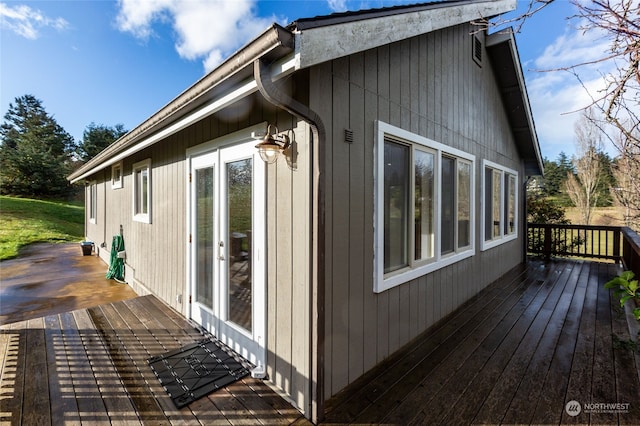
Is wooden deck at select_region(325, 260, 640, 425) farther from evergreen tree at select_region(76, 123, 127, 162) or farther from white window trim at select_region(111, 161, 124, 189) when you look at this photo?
A: evergreen tree at select_region(76, 123, 127, 162)

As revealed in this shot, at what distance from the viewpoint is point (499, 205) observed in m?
6.00

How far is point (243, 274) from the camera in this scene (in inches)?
114

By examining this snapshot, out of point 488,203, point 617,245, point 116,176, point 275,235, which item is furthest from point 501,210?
point 116,176

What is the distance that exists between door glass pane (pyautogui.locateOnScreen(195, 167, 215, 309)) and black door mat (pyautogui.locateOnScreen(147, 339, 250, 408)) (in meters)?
0.54

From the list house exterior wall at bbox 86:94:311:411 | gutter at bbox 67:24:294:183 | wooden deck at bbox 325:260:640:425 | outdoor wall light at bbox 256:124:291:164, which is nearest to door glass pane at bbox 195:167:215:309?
house exterior wall at bbox 86:94:311:411

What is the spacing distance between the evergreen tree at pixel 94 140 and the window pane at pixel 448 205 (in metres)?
29.7

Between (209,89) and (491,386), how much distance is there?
3.26 metres

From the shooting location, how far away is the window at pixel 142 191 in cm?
506

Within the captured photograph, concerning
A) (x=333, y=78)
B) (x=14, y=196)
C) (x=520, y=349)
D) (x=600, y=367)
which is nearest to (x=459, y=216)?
(x=520, y=349)

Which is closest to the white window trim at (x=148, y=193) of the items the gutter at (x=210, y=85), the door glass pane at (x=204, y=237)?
the gutter at (x=210, y=85)

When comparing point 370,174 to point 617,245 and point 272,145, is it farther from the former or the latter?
point 617,245

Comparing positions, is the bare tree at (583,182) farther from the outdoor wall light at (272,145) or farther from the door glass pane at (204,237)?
the door glass pane at (204,237)

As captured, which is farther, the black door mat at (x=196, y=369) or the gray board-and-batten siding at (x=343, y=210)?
the black door mat at (x=196, y=369)

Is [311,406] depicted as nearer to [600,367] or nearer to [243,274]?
[243,274]
